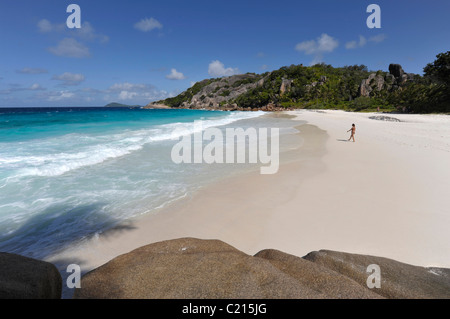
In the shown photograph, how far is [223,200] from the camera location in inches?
255

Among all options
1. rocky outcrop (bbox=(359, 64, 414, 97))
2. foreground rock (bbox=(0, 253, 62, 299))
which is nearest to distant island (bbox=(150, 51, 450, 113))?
rocky outcrop (bbox=(359, 64, 414, 97))

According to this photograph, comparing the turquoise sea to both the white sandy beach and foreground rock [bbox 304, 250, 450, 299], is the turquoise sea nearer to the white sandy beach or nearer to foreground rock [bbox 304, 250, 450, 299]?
the white sandy beach

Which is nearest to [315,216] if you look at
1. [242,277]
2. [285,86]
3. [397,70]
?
[242,277]

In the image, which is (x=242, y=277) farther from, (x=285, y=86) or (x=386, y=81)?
(x=285, y=86)

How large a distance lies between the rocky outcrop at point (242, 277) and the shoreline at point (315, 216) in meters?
1.49

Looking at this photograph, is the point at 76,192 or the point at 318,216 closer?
the point at 318,216

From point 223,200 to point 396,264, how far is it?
428cm

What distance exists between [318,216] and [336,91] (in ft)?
320

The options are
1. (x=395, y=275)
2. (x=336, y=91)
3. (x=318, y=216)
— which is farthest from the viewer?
(x=336, y=91)

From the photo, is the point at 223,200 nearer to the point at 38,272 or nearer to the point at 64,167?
the point at 38,272

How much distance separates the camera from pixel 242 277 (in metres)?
2.25

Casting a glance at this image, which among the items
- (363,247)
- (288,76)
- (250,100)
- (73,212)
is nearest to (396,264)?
(363,247)

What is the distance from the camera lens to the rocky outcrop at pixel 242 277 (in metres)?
2.07

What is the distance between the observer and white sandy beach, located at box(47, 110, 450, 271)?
426cm
